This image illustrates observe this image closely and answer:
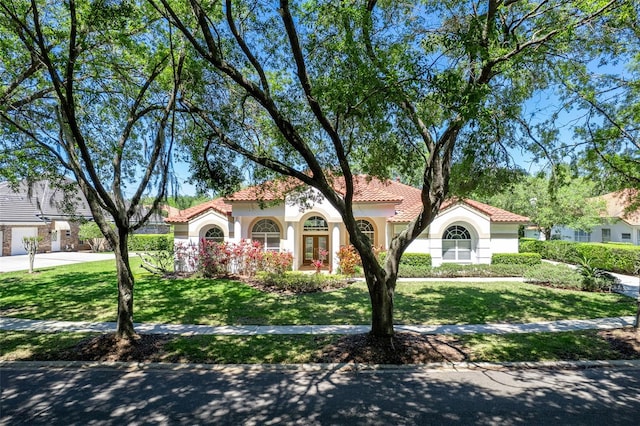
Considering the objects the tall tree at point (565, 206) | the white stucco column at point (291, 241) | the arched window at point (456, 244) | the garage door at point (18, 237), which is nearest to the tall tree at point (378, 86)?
the white stucco column at point (291, 241)

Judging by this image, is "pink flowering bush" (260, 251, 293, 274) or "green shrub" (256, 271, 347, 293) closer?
"green shrub" (256, 271, 347, 293)

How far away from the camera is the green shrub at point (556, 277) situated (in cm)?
1422

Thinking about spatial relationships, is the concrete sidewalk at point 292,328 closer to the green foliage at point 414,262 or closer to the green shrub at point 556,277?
the green shrub at point 556,277

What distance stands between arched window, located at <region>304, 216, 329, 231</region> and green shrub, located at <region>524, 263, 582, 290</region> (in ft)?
34.4

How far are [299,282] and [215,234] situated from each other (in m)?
7.44

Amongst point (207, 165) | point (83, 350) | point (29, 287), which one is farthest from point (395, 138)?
point (29, 287)

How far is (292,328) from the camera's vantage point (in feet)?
29.0

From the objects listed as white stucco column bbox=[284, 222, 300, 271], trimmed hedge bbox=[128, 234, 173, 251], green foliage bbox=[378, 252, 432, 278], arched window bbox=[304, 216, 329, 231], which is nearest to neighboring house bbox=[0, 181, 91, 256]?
trimmed hedge bbox=[128, 234, 173, 251]

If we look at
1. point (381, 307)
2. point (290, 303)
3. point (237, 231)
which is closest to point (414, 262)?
point (290, 303)

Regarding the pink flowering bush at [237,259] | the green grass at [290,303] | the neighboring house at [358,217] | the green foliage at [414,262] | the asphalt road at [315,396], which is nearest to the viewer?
the asphalt road at [315,396]

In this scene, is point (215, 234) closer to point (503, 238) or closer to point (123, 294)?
point (123, 294)

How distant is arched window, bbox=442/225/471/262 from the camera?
18953 millimetres

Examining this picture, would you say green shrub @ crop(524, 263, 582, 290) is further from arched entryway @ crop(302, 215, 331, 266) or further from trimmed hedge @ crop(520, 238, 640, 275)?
arched entryway @ crop(302, 215, 331, 266)

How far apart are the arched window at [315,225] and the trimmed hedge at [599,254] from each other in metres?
12.6
